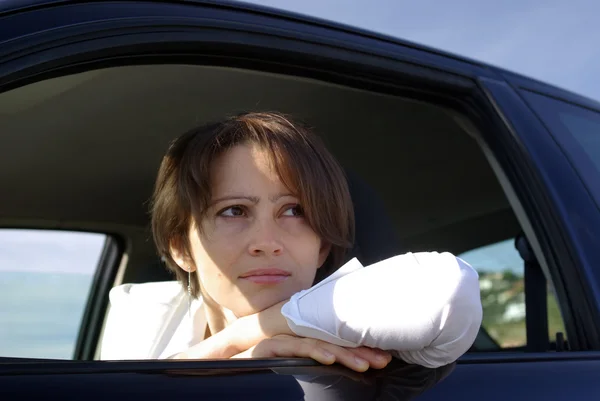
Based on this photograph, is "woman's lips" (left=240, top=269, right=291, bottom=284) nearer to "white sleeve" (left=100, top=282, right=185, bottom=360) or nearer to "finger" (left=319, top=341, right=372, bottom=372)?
"finger" (left=319, top=341, right=372, bottom=372)

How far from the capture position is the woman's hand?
1.09 metres

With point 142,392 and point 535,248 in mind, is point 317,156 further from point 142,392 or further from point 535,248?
point 142,392

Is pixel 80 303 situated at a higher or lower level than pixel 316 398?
higher

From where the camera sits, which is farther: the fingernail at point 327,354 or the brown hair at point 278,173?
the brown hair at point 278,173

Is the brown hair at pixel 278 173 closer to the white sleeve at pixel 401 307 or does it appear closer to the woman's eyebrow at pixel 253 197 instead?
the woman's eyebrow at pixel 253 197

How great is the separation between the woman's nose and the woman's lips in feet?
0.12

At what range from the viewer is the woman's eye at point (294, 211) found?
5.01 ft

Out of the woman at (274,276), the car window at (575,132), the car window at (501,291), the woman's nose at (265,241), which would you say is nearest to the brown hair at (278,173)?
the woman at (274,276)

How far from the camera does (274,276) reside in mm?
1445

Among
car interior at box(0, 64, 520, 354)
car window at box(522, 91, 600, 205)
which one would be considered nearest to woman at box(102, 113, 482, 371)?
car interior at box(0, 64, 520, 354)

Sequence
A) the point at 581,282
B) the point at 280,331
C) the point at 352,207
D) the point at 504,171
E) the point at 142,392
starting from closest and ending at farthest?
the point at 142,392 < the point at 280,331 < the point at 581,282 < the point at 352,207 < the point at 504,171

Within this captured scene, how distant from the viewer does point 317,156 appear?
1655mm

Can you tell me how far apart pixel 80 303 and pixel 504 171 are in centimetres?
185

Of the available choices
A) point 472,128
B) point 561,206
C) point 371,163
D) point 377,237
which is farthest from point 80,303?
point 561,206
